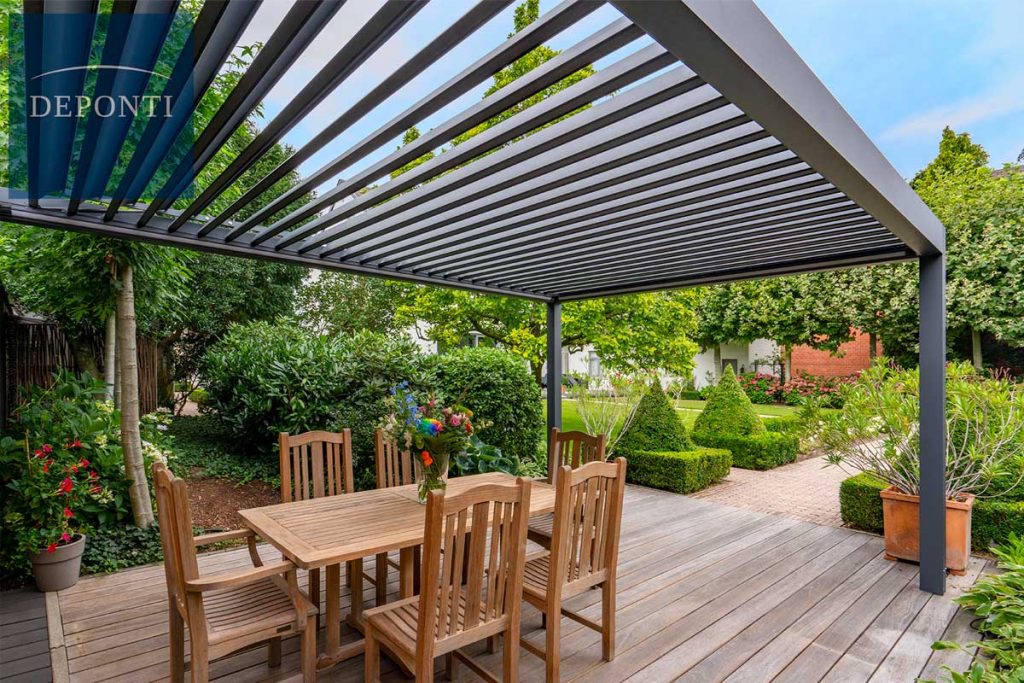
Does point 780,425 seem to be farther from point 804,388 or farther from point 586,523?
point 586,523

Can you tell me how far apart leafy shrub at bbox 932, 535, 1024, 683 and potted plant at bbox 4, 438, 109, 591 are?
4709mm

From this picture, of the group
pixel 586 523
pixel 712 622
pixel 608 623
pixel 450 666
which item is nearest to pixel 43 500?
pixel 450 666

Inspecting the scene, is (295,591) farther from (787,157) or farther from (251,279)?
(251,279)

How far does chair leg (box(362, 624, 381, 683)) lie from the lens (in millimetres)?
2193

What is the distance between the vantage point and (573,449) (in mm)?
3775

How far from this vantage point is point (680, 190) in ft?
8.73

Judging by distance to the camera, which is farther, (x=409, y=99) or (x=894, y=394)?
(x=894, y=394)

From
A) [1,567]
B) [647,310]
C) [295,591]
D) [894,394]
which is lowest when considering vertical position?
[1,567]

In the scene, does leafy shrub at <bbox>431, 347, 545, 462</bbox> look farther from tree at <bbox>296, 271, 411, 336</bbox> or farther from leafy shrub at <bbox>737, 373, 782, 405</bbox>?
leafy shrub at <bbox>737, 373, 782, 405</bbox>

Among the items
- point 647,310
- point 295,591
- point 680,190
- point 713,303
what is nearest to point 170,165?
point 295,591

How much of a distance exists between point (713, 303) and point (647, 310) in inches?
430

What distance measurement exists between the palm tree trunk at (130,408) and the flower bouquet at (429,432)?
7.92ft

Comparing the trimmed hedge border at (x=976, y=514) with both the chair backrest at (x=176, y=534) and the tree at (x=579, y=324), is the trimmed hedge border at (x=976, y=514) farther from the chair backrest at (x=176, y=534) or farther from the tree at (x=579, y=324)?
the chair backrest at (x=176, y=534)

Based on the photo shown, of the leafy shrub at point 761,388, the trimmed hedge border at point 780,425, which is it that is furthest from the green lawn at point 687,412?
the leafy shrub at point 761,388
